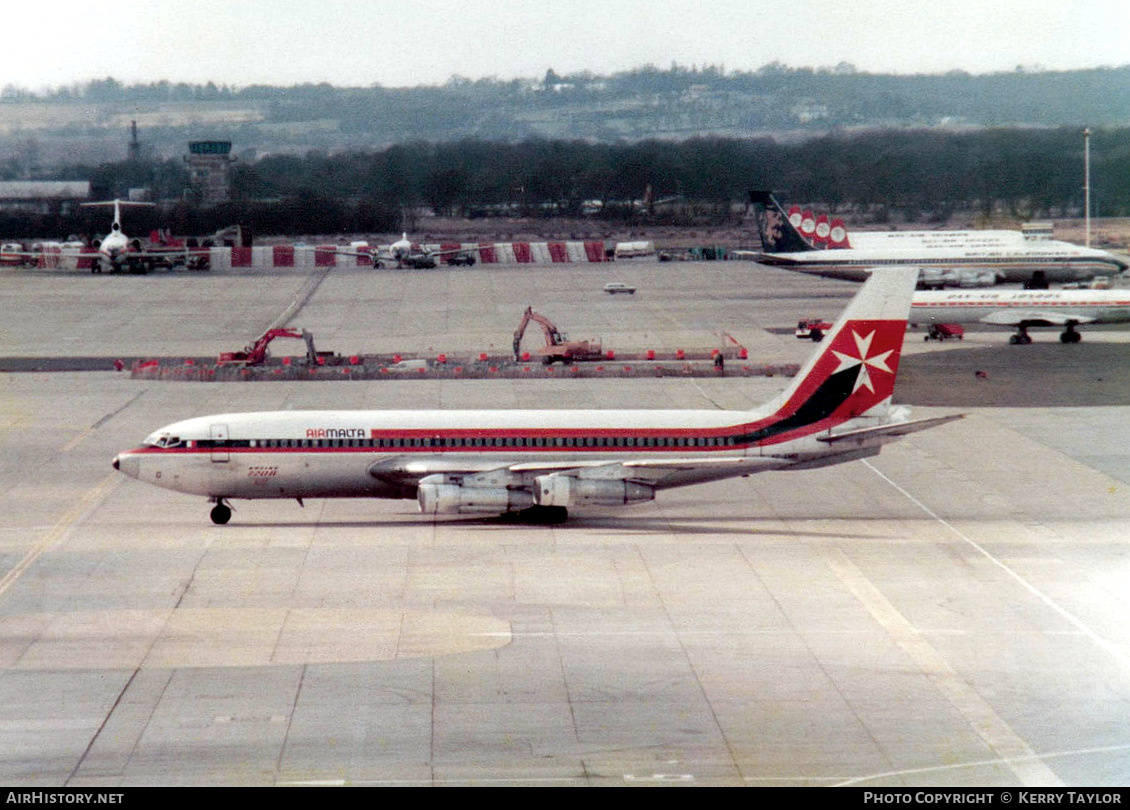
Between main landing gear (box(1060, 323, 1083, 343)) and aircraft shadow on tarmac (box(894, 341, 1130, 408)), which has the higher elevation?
main landing gear (box(1060, 323, 1083, 343))

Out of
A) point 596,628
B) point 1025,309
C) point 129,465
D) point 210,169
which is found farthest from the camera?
point 210,169

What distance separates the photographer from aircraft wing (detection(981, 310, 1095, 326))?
91812 mm

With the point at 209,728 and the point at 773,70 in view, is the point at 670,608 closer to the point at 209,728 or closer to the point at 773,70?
the point at 209,728

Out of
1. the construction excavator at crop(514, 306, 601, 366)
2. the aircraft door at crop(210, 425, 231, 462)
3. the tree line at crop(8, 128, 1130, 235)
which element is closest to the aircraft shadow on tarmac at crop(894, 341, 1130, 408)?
the construction excavator at crop(514, 306, 601, 366)

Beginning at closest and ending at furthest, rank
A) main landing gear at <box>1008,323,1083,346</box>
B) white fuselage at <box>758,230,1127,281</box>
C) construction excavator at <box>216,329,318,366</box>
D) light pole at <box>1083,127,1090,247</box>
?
construction excavator at <box>216,329,318,366</box> → main landing gear at <box>1008,323,1083,346</box> → white fuselage at <box>758,230,1127,281</box> → light pole at <box>1083,127,1090,247</box>

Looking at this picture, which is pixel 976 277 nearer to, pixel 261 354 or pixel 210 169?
pixel 261 354

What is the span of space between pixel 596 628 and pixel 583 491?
11.6 m

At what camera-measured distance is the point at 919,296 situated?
94.2 meters

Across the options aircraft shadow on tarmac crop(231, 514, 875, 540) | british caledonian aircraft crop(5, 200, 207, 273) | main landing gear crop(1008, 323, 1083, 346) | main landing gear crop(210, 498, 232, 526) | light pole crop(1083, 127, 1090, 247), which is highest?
light pole crop(1083, 127, 1090, 247)

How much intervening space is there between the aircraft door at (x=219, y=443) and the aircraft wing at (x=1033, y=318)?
61.9 m

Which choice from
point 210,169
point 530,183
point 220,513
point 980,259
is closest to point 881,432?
point 220,513

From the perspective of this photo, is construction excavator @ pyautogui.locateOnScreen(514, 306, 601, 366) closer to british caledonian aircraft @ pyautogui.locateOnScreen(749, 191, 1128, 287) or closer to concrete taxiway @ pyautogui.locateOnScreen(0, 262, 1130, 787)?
concrete taxiway @ pyautogui.locateOnScreen(0, 262, 1130, 787)

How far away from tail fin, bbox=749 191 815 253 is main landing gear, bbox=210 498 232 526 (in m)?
80.7

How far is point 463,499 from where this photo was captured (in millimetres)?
44125
